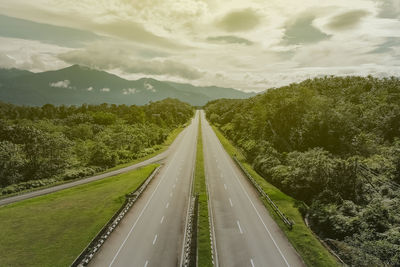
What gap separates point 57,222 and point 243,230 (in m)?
25.9

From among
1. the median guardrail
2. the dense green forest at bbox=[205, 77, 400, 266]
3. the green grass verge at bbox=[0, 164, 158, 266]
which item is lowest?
the green grass verge at bbox=[0, 164, 158, 266]

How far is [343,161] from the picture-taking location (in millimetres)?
39844

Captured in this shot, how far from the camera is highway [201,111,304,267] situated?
25.6 metres

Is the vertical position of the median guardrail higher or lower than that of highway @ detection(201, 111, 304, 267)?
higher

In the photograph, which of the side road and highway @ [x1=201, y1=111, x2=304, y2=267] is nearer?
highway @ [x1=201, y1=111, x2=304, y2=267]

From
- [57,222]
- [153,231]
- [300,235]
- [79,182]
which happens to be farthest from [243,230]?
[79,182]

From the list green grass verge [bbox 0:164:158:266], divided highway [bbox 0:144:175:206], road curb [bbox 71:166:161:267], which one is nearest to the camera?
road curb [bbox 71:166:161:267]

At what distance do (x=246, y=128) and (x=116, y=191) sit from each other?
195 feet

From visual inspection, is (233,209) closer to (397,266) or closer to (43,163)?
(397,266)

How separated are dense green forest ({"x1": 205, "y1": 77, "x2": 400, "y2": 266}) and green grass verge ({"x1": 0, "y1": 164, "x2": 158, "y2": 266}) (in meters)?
30.2

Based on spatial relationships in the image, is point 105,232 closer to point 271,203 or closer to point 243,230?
point 243,230

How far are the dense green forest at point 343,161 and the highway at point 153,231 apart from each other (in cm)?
1884

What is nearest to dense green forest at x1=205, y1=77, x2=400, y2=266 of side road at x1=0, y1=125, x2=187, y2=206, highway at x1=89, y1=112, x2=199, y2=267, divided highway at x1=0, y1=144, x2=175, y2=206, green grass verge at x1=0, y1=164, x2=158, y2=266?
highway at x1=89, y1=112, x2=199, y2=267

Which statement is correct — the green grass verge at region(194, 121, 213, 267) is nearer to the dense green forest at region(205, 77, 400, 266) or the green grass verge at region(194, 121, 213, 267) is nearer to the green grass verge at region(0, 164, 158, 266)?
the green grass verge at region(0, 164, 158, 266)
